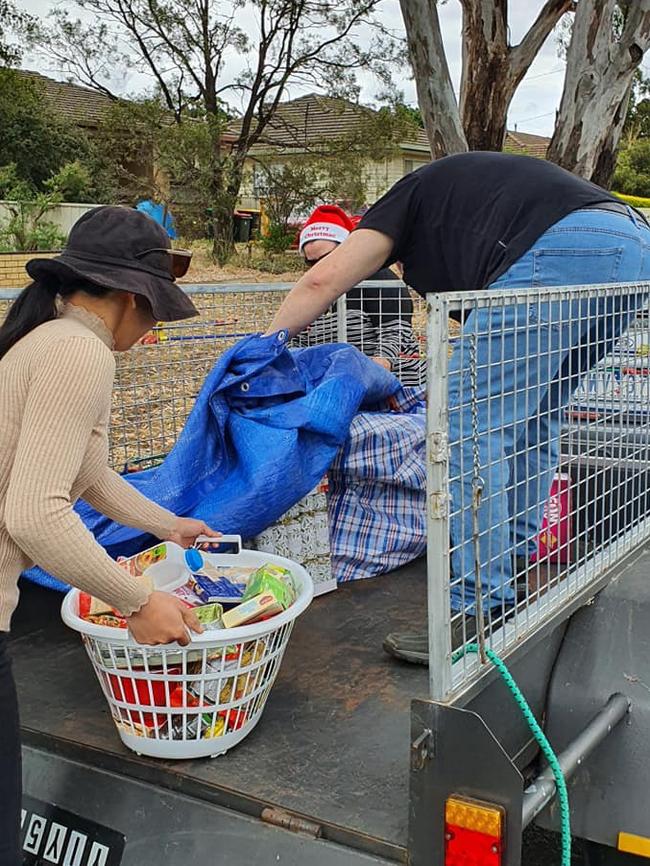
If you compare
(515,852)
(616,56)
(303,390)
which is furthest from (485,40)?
(515,852)

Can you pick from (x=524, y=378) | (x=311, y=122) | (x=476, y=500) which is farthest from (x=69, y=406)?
(x=311, y=122)

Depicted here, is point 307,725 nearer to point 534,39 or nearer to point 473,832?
point 473,832

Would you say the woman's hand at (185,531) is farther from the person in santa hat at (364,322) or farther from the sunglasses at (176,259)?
the person in santa hat at (364,322)

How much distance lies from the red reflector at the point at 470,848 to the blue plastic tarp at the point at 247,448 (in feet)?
3.91

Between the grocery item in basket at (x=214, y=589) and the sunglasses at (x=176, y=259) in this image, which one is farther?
the grocery item in basket at (x=214, y=589)

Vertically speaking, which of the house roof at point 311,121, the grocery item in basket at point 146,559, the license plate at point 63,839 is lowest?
the license plate at point 63,839

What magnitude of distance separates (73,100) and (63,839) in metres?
26.8

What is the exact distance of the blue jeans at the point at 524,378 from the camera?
1.57m

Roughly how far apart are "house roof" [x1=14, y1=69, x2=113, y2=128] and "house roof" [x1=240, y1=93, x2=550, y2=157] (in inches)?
178

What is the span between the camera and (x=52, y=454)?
1.40 m

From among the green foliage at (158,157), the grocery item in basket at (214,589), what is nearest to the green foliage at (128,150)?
the green foliage at (158,157)

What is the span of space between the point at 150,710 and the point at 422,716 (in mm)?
583

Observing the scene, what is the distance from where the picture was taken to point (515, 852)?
1.36 meters

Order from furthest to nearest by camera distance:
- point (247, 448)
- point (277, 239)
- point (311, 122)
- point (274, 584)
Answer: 1. point (311, 122)
2. point (277, 239)
3. point (247, 448)
4. point (274, 584)
